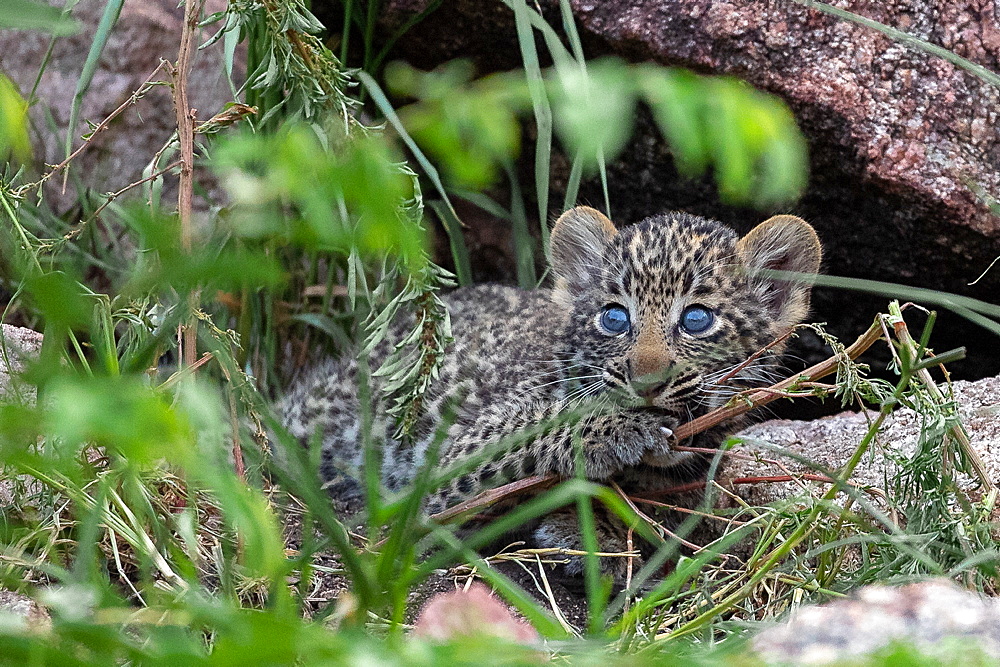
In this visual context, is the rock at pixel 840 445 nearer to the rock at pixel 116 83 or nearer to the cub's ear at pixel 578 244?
the cub's ear at pixel 578 244

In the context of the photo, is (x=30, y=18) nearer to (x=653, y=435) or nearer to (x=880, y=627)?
(x=880, y=627)

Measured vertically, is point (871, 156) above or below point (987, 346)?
above

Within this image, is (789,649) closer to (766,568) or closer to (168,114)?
(766,568)

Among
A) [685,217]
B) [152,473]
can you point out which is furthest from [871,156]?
[152,473]

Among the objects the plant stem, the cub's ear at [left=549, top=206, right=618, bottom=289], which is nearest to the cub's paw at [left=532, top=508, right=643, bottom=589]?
the cub's ear at [left=549, top=206, right=618, bottom=289]

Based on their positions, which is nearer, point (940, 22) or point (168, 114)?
point (940, 22)

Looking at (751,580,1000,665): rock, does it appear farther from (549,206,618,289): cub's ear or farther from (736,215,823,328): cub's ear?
(549,206,618,289): cub's ear

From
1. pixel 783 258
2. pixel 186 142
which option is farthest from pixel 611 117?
pixel 783 258
